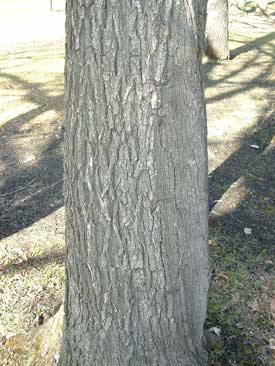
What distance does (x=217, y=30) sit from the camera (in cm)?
914

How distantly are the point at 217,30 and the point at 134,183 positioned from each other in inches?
316

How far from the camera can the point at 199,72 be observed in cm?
189

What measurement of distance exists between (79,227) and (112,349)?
0.64 m

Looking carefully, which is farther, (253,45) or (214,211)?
(253,45)

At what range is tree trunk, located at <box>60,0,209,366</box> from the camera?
1688mm

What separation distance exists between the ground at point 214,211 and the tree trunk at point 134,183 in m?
0.71

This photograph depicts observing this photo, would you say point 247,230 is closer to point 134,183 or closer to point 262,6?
point 134,183

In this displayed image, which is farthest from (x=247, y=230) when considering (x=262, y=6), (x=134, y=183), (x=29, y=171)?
(x=262, y=6)

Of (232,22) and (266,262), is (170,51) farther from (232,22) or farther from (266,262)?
(232,22)

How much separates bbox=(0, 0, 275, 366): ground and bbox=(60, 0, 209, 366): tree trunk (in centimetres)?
71

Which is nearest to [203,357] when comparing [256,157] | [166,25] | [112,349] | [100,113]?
[112,349]

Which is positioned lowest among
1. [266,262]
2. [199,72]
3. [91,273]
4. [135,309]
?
[266,262]

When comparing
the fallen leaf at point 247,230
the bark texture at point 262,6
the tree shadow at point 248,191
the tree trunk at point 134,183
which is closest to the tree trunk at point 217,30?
the tree shadow at point 248,191

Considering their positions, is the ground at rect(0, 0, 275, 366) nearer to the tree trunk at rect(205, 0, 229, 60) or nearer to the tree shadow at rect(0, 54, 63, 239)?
the tree shadow at rect(0, 54, 63, 239)
